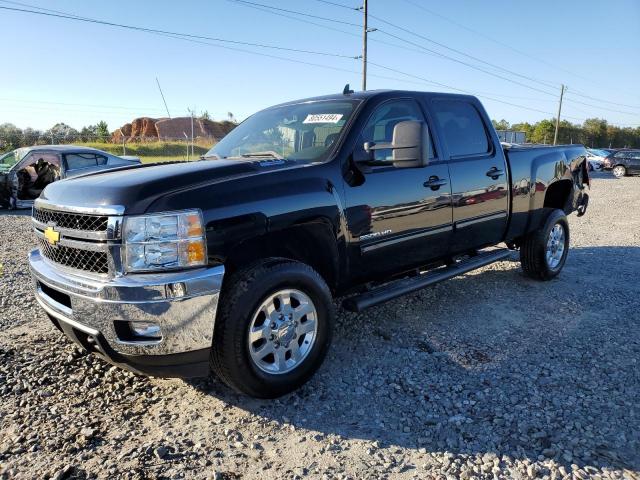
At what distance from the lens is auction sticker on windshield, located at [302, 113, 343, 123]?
12.6 feet

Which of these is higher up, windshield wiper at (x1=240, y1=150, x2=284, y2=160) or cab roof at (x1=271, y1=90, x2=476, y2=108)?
cab roof at (x1=271, y1=90, x2=476, y2=108)

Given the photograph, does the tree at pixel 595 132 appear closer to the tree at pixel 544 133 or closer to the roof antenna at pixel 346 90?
the tree at pixel 544 133

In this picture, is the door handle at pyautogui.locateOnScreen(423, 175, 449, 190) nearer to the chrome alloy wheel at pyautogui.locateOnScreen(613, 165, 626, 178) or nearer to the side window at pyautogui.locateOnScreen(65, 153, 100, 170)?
the side window at pyautogui.locateOnScreen(65, 153, 100, 170)

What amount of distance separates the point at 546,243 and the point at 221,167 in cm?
404

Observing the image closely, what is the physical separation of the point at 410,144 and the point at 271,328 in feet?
5.18

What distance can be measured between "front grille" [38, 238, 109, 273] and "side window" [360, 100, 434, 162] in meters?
→ 1.98

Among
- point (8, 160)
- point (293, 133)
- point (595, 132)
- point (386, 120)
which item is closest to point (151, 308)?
point (293, 133)

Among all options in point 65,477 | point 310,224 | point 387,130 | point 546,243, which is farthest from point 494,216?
point 65,477

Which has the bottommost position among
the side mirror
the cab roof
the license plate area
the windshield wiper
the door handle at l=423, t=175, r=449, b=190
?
the license plate area

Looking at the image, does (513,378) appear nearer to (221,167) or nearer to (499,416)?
(499,416)

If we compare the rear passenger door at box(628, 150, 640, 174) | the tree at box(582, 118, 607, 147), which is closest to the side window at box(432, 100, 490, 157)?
the rear passenger door at box(628, 150, 640, 174)

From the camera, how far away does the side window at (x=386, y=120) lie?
377cm

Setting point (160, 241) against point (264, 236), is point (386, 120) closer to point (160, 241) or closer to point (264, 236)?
point (264, 236)

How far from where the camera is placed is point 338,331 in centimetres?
425
